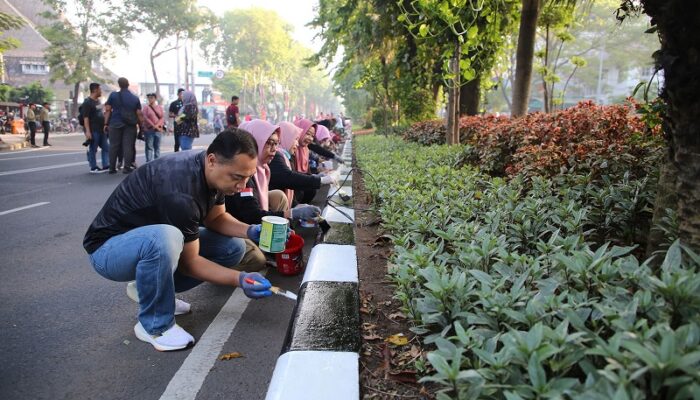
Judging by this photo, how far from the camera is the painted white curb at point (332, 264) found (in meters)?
2.89

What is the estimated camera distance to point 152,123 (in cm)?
1007

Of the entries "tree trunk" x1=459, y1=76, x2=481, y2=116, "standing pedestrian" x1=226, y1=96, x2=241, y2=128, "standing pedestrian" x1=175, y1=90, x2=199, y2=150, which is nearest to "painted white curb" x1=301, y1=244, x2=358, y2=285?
"standing pedestrian" x1=175, y1=90, x2=199, y2=150

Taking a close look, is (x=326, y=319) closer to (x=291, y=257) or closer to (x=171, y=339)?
(x=171, y=339)

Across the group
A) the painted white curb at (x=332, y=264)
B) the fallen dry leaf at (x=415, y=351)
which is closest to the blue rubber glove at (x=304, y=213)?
the painted white curb at (x=332, y=264)

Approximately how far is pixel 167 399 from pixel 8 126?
25.7m

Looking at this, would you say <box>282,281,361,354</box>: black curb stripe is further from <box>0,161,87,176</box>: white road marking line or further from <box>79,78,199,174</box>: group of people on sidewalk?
<box>0,161,87,176</box>: white road marking line

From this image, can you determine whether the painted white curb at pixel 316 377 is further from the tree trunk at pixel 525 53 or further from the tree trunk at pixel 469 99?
the tree trunk at pixel 469 99

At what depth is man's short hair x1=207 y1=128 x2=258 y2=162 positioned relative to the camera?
8.22 ft

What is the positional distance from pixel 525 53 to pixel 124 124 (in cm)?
733

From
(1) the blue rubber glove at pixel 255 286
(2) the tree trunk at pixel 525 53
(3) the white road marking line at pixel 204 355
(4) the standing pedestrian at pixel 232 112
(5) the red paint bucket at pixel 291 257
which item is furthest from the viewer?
(4) the standing pedestrian at pixel 232 112

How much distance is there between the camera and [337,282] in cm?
278

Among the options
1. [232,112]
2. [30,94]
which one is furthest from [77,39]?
[232,112]

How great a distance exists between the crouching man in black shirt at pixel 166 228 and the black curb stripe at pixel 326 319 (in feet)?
0.97

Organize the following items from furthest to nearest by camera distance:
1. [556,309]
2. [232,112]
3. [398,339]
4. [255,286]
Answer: [232,112] < [255,286] < [398,339] < [556,309]
